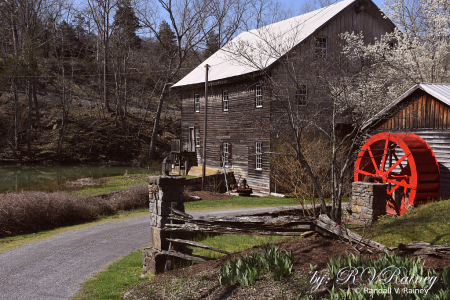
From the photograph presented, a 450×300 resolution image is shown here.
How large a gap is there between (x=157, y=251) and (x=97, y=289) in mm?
1403

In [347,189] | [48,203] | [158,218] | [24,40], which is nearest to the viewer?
[158,218]

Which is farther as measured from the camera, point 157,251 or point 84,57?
point 84,57

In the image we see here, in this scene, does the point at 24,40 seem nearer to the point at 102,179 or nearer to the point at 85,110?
the point at 85,110

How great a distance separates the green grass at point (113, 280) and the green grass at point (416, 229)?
5254 millimetres

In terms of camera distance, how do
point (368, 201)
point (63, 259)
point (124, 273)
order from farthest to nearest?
point (368, 201)
point (63, 259)
point (124, 273)

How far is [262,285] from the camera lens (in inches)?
224

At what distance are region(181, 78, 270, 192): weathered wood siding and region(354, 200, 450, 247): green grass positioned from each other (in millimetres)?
11841

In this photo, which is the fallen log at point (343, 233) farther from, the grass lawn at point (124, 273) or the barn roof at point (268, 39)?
the barn roof at point (268, 39)

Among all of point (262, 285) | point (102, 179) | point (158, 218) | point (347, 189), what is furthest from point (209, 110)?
point (262, 285)

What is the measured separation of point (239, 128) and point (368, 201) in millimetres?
15069

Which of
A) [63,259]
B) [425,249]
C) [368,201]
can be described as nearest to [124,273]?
[63,259]

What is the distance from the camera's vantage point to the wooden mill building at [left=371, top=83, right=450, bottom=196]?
46.3ft

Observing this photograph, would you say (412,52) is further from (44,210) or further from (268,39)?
(44,210)

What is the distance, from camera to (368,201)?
38.7 feet
